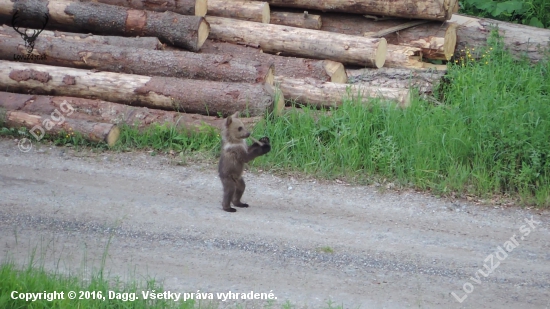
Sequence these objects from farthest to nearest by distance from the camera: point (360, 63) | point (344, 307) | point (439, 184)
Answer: point (360, 63)
point (439, 184)
point (344, 307)

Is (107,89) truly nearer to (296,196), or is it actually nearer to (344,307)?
(296,196)

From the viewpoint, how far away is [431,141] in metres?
9.48

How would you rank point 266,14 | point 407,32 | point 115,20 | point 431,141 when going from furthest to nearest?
point 266,14, point 407,32, point 115,20, point 431,141

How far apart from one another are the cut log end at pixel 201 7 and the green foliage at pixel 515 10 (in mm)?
5033

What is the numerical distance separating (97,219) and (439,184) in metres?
4.40

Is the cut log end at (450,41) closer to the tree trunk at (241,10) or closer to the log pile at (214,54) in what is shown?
the log pile at (214,54)

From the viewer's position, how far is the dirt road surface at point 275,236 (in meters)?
6.10

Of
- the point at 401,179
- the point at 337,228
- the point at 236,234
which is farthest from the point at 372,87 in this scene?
the point at 236,234

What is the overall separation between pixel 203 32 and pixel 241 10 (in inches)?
50.3

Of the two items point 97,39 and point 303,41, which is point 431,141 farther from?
point 97,39

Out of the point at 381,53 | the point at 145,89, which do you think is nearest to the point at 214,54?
the point at 145,89

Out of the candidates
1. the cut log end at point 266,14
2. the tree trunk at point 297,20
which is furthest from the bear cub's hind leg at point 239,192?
the tree trunk at point 297,20

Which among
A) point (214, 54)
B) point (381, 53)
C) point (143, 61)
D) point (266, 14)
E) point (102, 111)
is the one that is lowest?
point (102, 111)

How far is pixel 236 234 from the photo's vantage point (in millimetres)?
7164
